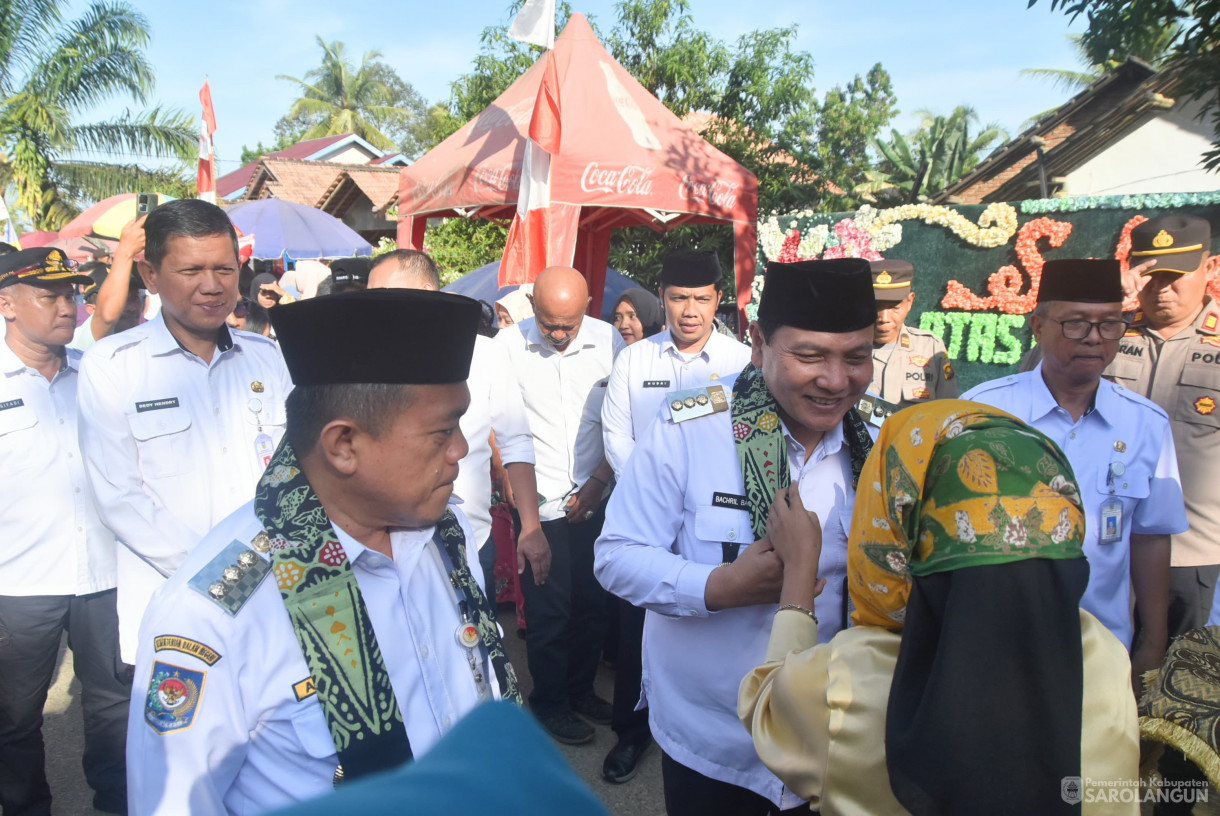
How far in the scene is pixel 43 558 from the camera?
3170 mm

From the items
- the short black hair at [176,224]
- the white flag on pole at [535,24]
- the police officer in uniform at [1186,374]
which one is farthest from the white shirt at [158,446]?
the white flag on pole at [535,24]

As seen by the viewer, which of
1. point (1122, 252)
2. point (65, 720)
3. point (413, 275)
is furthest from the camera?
point (1122, 252)

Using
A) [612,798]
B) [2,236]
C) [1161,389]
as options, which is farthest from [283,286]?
[1161,389]

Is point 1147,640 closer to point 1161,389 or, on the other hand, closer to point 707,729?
point 1161,389

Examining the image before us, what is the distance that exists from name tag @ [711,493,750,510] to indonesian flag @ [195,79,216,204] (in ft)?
15.3

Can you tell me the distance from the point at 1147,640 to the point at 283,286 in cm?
665

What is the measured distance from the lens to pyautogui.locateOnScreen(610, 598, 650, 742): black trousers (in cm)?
380

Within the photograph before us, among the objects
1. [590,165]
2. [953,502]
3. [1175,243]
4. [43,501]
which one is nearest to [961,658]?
[953,502]

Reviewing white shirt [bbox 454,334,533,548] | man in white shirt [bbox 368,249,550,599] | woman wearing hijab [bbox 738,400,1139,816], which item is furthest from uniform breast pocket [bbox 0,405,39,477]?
woman wearing hijab [bbox 738,400,1139,816]

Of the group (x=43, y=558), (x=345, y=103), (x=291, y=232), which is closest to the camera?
(x=43, y=558)

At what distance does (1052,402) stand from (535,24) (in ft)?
17.1

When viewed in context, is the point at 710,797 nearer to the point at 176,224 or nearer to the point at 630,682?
the point at 630,682

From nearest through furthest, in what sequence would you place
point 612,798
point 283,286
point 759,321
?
point 759,321, point 612,798, point 283,286

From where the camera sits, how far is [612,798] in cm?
361
